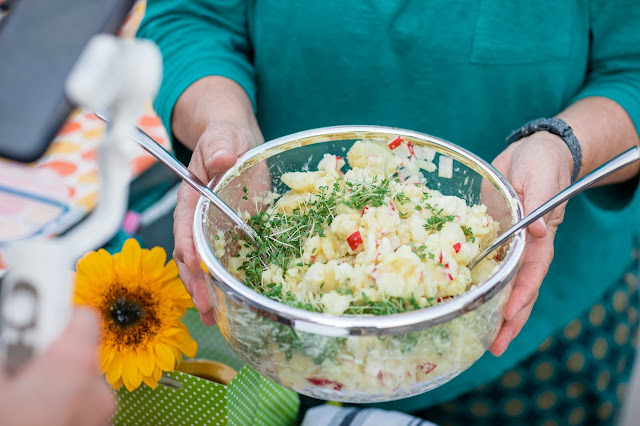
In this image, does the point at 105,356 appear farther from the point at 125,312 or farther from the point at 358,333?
the point at 358,333

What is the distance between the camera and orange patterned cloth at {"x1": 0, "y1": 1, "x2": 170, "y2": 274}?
151 centimetres

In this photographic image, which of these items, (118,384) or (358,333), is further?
(118,384)

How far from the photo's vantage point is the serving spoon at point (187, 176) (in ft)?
2.53

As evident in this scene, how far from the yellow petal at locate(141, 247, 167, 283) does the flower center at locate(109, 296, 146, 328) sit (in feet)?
0.14

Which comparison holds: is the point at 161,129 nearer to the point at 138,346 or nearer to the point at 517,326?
the point at 138,346

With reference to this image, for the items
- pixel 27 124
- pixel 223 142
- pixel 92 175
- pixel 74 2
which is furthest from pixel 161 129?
pixel 223 142

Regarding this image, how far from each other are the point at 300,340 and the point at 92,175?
1389 mm

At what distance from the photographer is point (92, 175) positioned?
1792 millimetres

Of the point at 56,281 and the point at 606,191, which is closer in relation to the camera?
the point at 56,281

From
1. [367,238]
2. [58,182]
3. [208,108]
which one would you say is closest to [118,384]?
[367,238]

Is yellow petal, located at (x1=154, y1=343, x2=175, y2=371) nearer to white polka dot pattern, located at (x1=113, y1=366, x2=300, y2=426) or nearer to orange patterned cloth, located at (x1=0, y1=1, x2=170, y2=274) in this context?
white polka dot pattern, located at (x1=113, y1=366, x2=300, y2=426)

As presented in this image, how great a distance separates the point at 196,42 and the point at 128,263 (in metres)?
0.66

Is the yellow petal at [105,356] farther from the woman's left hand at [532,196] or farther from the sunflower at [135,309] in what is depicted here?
the woman's left hand at [532,196]

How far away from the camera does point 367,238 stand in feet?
2.52
